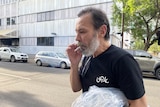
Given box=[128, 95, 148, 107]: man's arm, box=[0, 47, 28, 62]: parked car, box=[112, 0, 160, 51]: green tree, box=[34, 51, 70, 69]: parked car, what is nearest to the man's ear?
box=[128, 95, 148, 107]: man's arm

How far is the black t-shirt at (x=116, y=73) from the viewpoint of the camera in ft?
6.23

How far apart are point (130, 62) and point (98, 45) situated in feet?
1.09

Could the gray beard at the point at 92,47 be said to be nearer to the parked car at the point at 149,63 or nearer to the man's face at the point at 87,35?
the man's face at the point at 87,35

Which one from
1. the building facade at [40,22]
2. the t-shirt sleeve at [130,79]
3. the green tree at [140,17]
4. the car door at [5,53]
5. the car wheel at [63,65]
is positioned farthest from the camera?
the building facade at [40,22]

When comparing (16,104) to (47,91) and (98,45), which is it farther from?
(98,45)

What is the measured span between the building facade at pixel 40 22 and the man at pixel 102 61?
27385mm

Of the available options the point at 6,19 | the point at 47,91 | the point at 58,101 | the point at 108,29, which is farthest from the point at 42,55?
the point at 6,19

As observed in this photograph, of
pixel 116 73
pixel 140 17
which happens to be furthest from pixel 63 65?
pixel 116 73

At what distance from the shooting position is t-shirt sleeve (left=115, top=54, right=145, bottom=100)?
1.89 meters

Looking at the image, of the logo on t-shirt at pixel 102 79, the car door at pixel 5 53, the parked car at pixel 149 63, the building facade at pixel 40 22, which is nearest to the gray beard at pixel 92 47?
the logo on t-shirt at pixel 102 79

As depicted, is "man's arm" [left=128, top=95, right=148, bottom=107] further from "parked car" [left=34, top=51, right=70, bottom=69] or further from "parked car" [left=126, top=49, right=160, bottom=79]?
"parked car" [left=34, top=51, right=70, bottom=69]

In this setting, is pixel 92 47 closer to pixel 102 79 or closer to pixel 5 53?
pixel 102 79

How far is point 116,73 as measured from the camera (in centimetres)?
198

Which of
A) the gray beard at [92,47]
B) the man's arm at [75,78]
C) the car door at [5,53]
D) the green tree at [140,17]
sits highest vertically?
the green tree at [140,17]
